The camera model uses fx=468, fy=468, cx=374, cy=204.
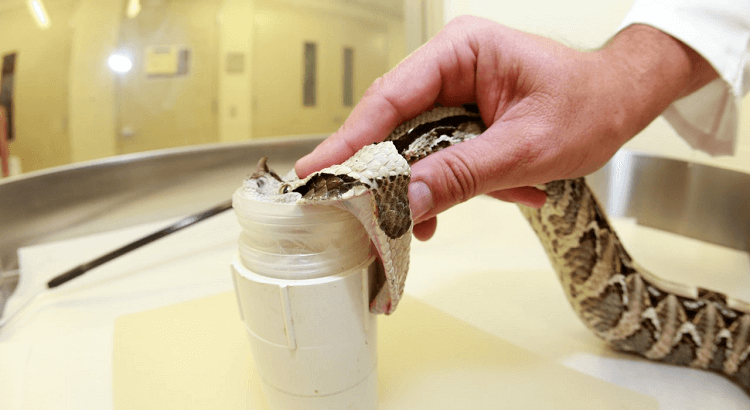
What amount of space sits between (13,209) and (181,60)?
0.50 meters

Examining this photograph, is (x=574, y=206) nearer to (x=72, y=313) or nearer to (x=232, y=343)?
(x=232, y=343)

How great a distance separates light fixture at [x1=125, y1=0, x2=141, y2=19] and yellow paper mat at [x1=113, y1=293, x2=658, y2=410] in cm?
76

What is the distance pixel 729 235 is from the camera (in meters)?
1.00

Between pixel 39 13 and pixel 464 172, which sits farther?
pixel 39 13

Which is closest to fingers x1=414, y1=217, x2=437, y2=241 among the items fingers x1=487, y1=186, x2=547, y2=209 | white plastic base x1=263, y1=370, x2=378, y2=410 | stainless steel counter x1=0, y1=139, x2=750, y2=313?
fingers x1=487, y1=186, x2=547, y2=209

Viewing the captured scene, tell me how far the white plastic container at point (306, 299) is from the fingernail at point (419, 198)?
0.19 ft

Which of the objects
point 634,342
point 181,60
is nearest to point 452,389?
point 634,342

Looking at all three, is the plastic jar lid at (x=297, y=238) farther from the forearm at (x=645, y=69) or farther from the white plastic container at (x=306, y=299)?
the forearm at (x=645, y=69)

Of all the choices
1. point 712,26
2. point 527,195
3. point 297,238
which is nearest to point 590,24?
point 712,26

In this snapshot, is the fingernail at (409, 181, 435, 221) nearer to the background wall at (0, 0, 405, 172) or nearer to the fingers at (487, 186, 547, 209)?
the fingers at (487, 186, 547, 209)

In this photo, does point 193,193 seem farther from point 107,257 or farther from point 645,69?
point 645,69

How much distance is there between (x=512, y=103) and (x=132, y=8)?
0.98m

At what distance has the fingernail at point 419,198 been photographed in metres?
0.45

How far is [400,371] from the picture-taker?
58 centimetres
